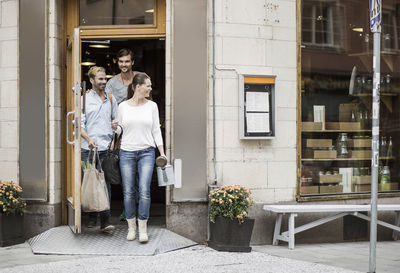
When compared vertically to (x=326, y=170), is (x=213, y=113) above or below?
above

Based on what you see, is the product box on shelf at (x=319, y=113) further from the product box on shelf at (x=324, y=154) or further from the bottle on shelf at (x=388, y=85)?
the bottle on shelf at (x=388, y=85)

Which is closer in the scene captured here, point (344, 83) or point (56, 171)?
point (56, 171)

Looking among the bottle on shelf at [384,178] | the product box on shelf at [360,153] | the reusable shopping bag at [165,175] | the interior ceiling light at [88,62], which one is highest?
the interior ceiling light at [88,62]

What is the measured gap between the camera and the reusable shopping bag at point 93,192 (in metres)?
7.56

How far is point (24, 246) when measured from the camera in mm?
7957

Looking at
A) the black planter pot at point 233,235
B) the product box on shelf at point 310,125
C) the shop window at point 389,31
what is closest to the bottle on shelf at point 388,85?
the shop window at point 389,31

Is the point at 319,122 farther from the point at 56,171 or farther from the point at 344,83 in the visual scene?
the point at 56,171

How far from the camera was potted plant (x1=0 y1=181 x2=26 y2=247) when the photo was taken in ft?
25.8

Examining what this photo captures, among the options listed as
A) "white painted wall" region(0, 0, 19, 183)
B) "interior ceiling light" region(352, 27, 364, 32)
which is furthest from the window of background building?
"white painted wall" region(0, 0, 19, 183)

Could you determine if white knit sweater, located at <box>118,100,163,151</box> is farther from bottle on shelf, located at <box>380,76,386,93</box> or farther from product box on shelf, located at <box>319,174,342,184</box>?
bottle on shelf, located at <box>380,76,386,93</box>

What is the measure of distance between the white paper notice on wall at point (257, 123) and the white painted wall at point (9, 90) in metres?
3.28

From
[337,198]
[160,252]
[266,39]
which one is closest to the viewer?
[160,252]

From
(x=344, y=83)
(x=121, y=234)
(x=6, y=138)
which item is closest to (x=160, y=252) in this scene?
→ (x=121, y=234)

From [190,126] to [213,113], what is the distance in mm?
374
